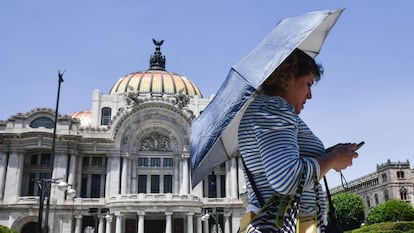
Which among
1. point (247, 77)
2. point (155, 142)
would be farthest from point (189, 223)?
point (247, 77)

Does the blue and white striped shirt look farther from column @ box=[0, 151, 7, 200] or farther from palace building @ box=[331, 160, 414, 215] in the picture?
palace building @ box=[331, 160, 414, 215]

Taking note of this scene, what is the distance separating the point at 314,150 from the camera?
3.17m

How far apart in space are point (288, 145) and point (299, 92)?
650 millimetres

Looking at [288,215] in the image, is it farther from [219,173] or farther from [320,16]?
[219,173]

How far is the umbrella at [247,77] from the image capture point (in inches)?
121

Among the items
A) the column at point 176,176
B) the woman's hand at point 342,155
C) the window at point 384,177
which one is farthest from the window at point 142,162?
the woman's hand at point 342,155

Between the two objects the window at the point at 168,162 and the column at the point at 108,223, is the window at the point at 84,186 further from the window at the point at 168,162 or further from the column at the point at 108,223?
the window at the point at 168,162

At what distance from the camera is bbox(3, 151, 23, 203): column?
46250mm

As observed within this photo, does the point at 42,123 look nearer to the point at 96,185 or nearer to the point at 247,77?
Answer: the point at 96,185

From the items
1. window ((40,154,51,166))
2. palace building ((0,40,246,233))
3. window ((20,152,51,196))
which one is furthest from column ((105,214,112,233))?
window ((40,154,51,166))

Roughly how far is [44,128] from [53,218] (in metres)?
10.1

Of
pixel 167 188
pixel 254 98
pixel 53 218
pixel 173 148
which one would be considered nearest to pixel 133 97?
pixel 173 148

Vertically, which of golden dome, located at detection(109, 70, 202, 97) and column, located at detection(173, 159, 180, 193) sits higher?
golden dome, located at detection(109, 70, 202, 97)

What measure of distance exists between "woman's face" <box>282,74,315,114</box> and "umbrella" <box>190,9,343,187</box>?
28 centimetres
